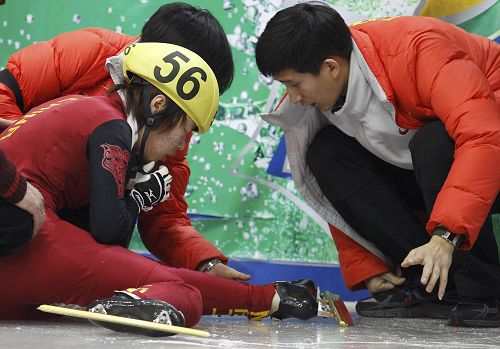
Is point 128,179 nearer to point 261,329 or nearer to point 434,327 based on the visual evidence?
point 261,329

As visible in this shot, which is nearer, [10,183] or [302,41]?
[10,183]

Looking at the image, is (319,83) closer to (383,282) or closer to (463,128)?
(463,128)

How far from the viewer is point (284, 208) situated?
3098mm

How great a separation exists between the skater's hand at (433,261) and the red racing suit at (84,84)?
723mm

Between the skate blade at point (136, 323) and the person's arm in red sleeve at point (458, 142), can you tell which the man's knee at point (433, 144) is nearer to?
the person's arm in red sleeve at point (458, 142)

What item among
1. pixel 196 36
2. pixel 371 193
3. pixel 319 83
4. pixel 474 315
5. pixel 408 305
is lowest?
pixel 408 305

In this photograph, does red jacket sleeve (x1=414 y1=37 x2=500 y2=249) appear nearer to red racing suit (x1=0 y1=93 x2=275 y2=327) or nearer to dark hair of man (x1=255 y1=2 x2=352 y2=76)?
dark hair of man (x1=255 y1=2 x2=352 y2=76)

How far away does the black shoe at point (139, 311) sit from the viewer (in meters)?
1.59

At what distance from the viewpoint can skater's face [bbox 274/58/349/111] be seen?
2.36 m

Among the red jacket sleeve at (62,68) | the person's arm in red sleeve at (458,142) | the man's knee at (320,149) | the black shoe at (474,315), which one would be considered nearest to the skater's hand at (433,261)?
the person's arm in red sleeve at (458,142)

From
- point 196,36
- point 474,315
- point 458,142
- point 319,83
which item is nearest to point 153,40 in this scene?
point 196,36

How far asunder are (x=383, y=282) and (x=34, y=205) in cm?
119

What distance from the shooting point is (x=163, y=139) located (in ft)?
6.64

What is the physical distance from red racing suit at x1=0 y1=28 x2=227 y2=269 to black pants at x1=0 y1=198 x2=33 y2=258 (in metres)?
0.69
